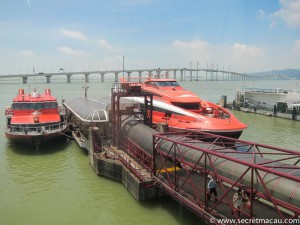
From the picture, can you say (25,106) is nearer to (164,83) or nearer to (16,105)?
(16,105)

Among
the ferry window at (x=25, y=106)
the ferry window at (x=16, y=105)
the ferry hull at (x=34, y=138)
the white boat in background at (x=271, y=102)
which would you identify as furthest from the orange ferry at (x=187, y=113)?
the white boat in background at (x=271, y=102)

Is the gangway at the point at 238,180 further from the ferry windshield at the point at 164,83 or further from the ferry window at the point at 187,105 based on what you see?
the ferry windshield at the point at 164,83

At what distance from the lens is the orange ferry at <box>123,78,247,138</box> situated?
1065 inches

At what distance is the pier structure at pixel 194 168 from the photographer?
34.4 feet

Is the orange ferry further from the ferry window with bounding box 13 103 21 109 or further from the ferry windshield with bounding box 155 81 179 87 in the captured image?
the ferry window with bounding box 13 103 21 109

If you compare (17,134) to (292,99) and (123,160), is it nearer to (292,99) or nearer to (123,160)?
(123,160)

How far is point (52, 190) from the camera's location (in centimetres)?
2008

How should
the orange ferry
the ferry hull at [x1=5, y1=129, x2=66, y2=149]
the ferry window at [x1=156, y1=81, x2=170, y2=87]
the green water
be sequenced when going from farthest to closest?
the ferry window at [x1=156, y1=81, x2=170, y2=87]
the ferry hull at [x1=5, y1=129, x2=66, y2=149]
the orange ferry
the green water

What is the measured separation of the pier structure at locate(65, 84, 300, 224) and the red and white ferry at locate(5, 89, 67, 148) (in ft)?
9.18

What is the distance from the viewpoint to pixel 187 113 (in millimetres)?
29047

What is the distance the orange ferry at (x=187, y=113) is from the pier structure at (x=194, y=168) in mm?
4255

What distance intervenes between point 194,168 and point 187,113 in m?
15.9

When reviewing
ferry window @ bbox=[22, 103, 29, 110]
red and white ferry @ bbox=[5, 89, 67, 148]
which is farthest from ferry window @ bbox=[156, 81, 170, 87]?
ferry window @ bbox=[22, 103, 29, 110]

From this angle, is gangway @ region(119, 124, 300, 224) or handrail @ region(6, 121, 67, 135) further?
handrail @ region(6, 121, 67, 135)
